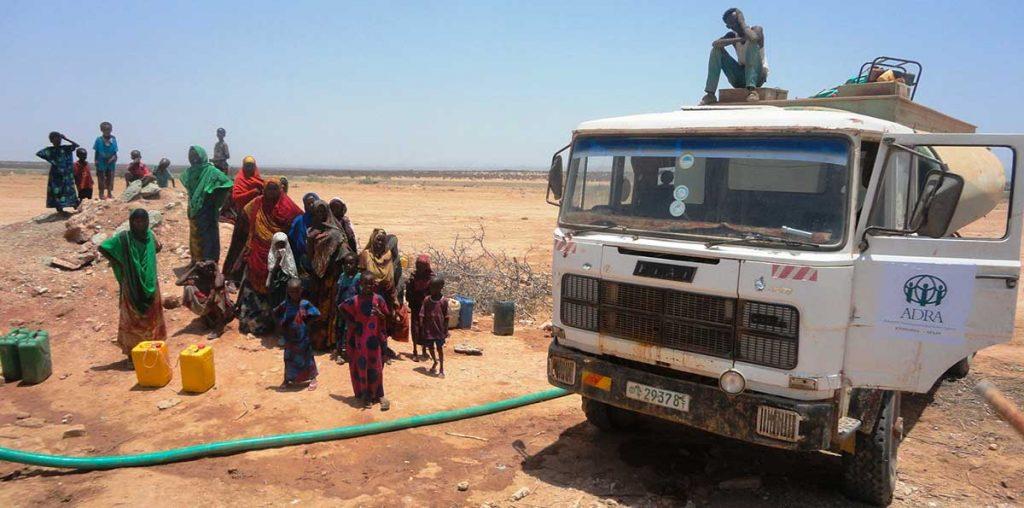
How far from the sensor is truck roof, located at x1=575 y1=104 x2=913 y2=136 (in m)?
4.36

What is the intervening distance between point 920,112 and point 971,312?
306 cm

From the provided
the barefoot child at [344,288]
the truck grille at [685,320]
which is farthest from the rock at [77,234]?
the truck grille at [685,320]

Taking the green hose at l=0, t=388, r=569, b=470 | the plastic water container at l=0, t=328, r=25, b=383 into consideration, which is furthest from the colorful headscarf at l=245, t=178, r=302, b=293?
the green hose at l=0, t=388, r=569, b=470

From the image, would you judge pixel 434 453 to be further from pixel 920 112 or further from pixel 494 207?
pixel 494 207

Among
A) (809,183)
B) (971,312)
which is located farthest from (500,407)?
(971,312)

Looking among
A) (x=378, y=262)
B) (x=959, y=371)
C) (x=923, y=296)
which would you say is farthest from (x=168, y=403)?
(x=959, y=371)

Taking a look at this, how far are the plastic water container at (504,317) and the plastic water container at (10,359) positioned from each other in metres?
5.45

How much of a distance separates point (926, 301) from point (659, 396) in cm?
173

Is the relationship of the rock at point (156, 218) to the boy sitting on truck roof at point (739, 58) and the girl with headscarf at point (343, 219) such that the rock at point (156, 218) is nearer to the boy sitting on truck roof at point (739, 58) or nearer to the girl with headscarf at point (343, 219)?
the girl with headscarf at point (343, 219)

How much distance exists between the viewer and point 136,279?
7.46m

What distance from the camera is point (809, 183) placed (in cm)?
441

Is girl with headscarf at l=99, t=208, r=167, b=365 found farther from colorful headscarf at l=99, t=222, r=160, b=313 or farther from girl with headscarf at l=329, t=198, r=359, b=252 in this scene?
girl with headscarf at l=329, t=198, r=359, b=252

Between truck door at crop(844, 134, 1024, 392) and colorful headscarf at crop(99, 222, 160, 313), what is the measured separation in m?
6.78

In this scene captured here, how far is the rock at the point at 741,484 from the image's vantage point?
510 cm
